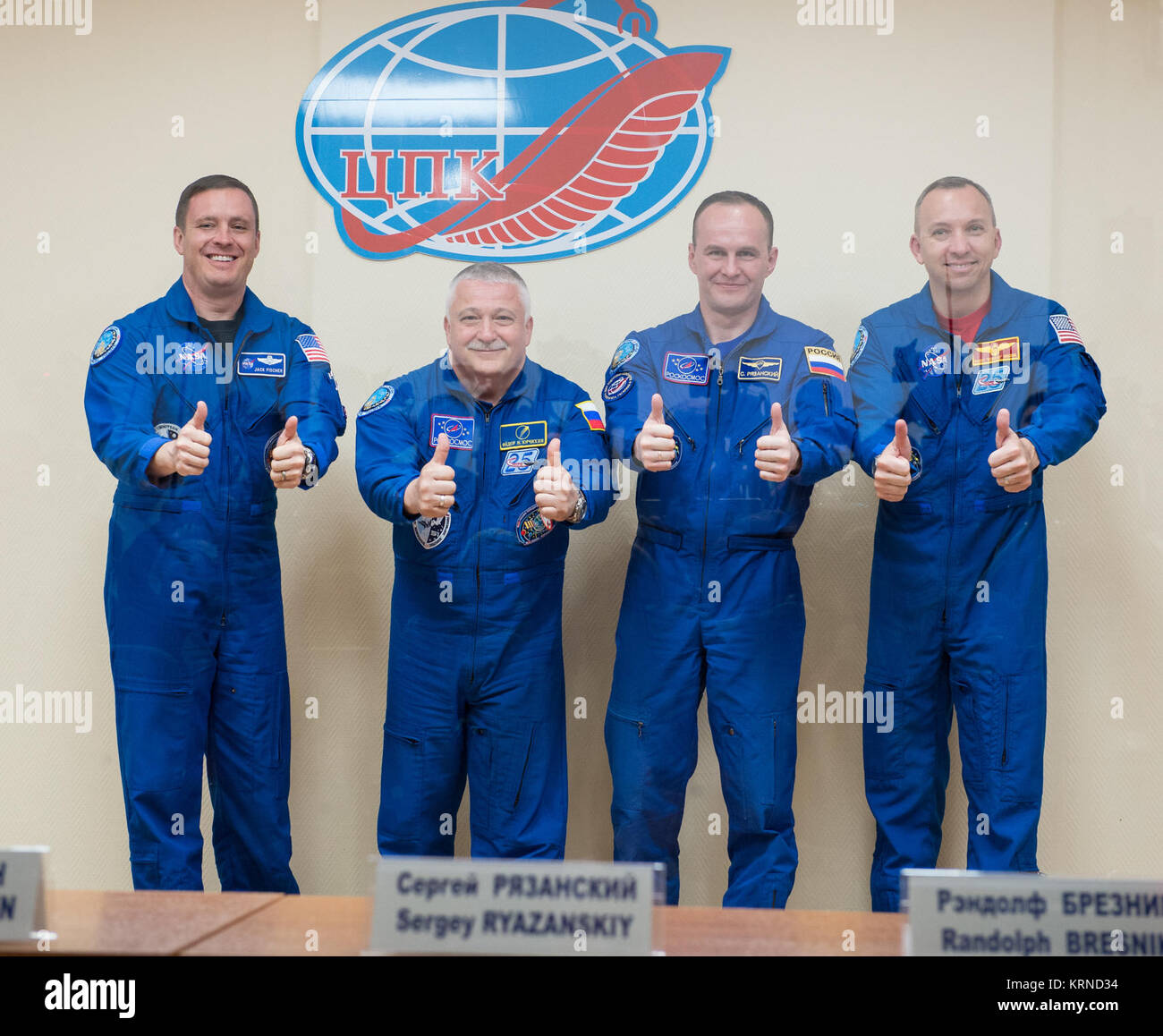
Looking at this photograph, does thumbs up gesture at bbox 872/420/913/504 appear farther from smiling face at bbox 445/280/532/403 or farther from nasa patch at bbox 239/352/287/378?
nasa patch at bbox 239/352/287/378

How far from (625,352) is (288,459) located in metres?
0.64

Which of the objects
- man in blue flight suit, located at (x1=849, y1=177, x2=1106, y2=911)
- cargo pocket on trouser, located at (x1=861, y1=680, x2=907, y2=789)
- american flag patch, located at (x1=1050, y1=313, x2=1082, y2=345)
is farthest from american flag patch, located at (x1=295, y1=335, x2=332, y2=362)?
american flag patch, located at (x1=1050, y1=313, x2=1082, y2=345)

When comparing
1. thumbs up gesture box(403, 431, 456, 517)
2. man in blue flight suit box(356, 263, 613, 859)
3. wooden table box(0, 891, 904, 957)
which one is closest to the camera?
wooden table box(0, 891, 904, 957)

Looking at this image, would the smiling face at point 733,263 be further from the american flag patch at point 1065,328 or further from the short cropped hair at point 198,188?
the short cropped hair at point 198,188

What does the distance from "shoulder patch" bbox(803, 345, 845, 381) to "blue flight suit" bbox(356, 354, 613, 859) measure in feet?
1.32

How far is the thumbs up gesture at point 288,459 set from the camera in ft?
6.15

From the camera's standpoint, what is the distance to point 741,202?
202 centimetres

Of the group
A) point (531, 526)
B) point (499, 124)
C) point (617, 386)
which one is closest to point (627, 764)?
point (531, 526)

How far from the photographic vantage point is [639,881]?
3.74 feet

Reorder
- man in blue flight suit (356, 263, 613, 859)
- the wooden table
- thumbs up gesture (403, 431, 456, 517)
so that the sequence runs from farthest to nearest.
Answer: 1. man in blue flight suit (356, 263, 613, 859)
2. thumbs up gesture (403, 431, 456, 517)
3. the wooden table

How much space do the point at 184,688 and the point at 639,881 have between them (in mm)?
1145

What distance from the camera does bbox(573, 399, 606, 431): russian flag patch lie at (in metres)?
1.96

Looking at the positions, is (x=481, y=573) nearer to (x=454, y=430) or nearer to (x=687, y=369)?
(x=454, y=430)

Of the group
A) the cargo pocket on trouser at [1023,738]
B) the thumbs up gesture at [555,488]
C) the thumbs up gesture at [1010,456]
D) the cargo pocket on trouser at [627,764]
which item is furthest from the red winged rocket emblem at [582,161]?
the cargo pocket on trouser at [1023,738]
